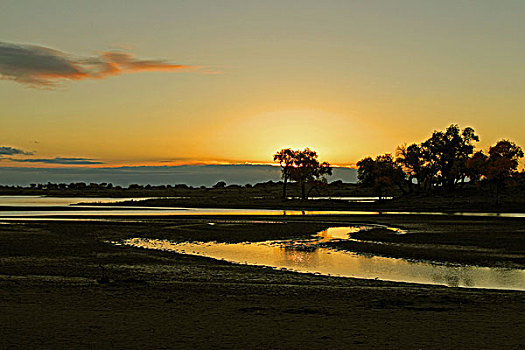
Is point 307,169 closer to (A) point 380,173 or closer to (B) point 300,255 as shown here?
(A) point 380,173

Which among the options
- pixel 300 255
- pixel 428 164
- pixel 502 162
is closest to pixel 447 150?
pixel 428 164

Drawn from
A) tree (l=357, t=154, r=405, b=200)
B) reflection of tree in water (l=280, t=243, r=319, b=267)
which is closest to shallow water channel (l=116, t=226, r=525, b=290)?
reflection of tree in water (l=280, t=243, r=319, b=267)

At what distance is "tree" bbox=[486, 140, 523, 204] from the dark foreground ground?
2324 inches

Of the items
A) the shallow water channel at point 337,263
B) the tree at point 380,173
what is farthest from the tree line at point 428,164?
the shallow water channel at point 337,263

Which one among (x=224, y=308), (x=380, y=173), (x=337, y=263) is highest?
(x=380, y=173)

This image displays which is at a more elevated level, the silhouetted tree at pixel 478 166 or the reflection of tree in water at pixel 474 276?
the silhouetted tree at pixel 478 166

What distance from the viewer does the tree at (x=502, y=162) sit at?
3137 inches

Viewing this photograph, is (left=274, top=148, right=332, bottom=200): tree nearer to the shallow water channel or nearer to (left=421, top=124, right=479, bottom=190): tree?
(left=421, top=124, right=479, bottom=190): tree

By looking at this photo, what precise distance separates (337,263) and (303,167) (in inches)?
3215

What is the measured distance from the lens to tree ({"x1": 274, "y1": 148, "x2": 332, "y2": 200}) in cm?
10644

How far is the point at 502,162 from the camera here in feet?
262

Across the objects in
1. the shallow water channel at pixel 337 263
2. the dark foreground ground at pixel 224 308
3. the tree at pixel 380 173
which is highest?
the tree at pixel 380 173

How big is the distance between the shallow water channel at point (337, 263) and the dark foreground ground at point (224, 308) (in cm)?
216

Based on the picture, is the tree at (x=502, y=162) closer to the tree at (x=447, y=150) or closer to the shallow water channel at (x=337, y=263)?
the tree at (x=447, y=150)
